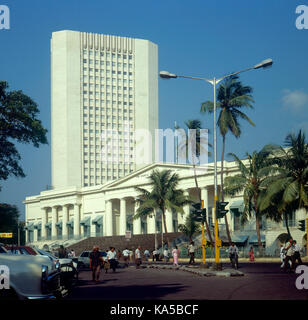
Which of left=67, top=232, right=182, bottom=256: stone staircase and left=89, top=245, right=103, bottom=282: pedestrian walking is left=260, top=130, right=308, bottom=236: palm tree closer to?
left=89, top=245, right=103, bottom=282: pedestrian walking

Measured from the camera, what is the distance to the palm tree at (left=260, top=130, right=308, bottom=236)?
42.4 metres

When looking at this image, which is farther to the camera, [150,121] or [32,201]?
[150,121]

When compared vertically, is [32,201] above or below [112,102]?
below

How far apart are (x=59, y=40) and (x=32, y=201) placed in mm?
36945

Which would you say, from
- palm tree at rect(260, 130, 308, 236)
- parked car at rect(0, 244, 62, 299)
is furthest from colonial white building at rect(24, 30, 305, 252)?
parked car at rect(0, 244, 62, 299)

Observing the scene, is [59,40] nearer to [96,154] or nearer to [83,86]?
[83,86]

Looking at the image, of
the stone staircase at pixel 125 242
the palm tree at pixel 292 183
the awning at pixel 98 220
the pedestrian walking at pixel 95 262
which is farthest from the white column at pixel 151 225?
the pedestrian walking at pixel 95 262

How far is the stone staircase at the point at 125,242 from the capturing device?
244ft

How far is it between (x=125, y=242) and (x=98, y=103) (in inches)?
2261

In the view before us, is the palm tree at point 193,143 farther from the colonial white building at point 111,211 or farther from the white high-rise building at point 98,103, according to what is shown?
the white high-rise building at point 98,103

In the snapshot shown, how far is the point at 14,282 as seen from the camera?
30.8 feet

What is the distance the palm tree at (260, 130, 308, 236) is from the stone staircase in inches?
1047

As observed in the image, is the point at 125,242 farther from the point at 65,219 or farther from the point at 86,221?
the point at 65,219
